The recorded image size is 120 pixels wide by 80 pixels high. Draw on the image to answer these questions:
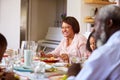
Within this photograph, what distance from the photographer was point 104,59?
1.21 metres

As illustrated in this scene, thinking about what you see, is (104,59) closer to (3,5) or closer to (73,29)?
(73,29)

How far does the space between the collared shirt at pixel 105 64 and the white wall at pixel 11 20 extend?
3.62 m

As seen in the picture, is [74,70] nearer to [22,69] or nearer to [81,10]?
[22,69]

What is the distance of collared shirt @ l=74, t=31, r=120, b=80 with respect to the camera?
3.96ft

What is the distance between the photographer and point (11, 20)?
4777mm

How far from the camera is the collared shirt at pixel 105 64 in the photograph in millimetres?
1208

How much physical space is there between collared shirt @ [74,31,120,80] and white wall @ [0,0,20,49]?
3624 mm

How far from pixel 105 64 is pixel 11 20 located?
12.4ft

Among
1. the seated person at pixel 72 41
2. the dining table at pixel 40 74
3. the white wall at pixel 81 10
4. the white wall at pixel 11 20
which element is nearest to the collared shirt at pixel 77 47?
the seated person at pixel 72 41

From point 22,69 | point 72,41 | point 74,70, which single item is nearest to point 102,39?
point 74,70

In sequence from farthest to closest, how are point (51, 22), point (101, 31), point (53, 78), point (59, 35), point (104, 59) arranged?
point (51, 22) < point (59, 35) < point (53, 78) < point (101, 31) < point (104, 59)

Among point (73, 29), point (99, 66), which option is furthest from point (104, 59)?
point (73, 29)

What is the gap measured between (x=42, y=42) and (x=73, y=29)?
1.67 meters

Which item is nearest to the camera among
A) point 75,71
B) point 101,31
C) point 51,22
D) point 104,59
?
point 104,59
